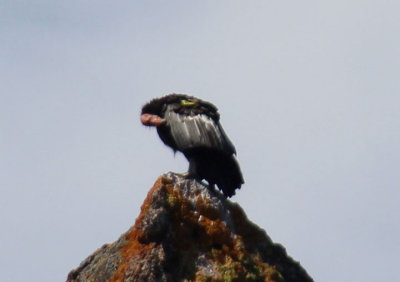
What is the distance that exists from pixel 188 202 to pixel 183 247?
2.00 ft

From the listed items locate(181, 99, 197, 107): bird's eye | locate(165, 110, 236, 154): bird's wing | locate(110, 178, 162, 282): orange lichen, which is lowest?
locate(110, 178, 162, 282): orange lichen

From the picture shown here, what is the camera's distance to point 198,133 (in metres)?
11.8

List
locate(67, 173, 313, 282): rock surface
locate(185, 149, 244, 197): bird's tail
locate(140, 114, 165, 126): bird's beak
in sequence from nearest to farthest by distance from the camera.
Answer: locate(67, 173, 313, 282): rock surface
locate(185, 149, 244, 197): bird's tail
locate(140, 114, 165, 126): bird's beak

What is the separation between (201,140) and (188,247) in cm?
284

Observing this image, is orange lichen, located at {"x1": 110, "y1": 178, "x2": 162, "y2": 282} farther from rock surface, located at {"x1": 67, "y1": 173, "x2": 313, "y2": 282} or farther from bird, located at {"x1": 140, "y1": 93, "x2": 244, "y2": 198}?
bird, located at {"x1": 140, "y1": 93, "x2": 244, "y2": 198}

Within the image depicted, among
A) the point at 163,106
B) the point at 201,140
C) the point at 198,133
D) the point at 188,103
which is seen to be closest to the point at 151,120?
the point at 163,106

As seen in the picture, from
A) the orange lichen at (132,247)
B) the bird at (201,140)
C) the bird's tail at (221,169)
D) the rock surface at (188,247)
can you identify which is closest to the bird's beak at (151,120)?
the bird at (201,140)

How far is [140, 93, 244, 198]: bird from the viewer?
11500 millimetres

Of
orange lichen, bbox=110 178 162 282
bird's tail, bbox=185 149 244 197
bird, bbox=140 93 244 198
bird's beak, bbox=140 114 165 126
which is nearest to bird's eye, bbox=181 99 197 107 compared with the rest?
bird, bbox=140 93 244 198

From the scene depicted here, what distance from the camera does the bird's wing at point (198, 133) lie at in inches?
455

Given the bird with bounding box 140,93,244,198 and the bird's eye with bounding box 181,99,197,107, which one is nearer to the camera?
the bird with bounding box 140,93,244,198

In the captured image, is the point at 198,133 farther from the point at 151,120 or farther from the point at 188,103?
the point at 151,120

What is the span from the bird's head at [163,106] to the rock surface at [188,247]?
265 centimetres

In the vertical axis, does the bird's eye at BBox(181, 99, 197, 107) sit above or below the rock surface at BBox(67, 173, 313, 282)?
above
